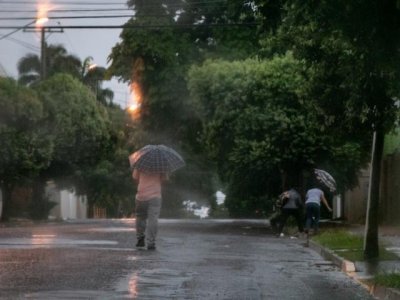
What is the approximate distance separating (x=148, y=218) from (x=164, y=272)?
13.4 ft

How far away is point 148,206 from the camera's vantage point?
17.0m

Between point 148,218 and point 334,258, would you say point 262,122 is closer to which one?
point 148,218

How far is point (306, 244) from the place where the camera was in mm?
21312

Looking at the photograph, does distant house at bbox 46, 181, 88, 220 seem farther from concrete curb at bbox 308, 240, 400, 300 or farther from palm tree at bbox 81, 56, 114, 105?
concrete curb at bbox 308, 240, 400, 300

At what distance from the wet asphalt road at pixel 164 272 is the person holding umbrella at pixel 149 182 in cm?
47

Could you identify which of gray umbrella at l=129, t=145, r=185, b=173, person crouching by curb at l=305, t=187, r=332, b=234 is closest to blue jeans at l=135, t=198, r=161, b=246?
gray umbrella at l=129, t=145, r=185, b=173

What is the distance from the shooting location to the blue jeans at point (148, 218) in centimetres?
1673

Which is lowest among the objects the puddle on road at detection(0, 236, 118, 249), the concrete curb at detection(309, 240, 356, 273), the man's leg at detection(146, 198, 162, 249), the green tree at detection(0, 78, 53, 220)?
the concrete curb at detection(309, 240, 356, 273)

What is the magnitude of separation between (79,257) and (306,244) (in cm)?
799

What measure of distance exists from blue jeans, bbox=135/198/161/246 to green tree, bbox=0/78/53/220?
2124 centimetres

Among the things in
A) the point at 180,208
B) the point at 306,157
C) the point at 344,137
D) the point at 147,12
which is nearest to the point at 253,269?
the point at 344,137

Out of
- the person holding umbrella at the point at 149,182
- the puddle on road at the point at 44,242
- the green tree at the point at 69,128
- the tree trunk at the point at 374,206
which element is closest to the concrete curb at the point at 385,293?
the tree trunk at the point at 374,206

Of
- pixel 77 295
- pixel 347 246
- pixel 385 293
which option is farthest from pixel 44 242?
pixel 385 293

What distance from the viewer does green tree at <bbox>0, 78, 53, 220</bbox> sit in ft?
123
